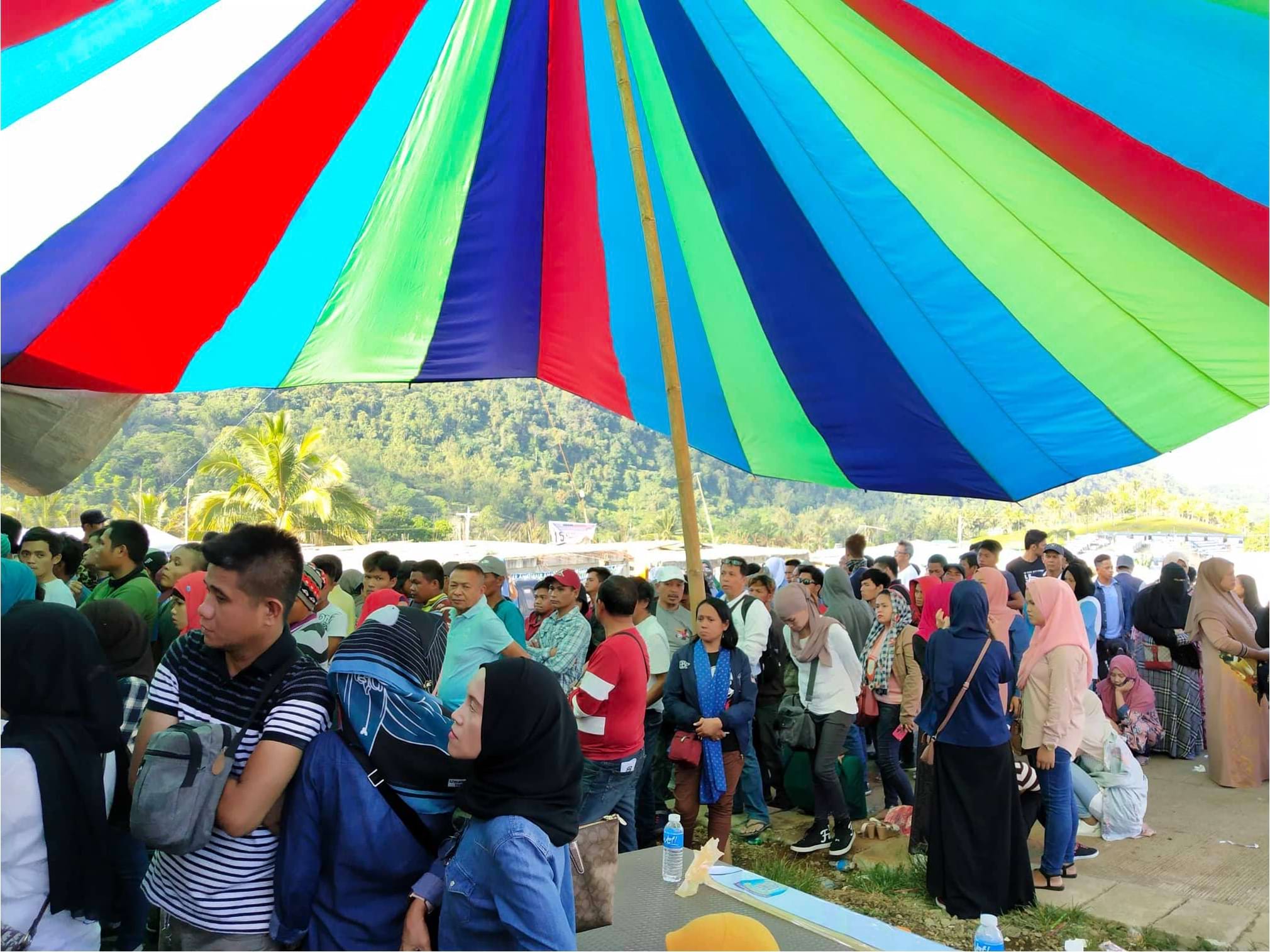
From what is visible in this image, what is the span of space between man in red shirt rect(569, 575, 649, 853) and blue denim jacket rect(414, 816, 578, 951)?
6.76ft

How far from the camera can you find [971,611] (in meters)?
4.59

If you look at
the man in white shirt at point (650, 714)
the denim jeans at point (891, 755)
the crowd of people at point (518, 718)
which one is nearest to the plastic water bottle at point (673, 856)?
the crowd of people at point (518, 718)

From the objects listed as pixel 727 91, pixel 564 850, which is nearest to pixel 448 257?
pixel 727 91

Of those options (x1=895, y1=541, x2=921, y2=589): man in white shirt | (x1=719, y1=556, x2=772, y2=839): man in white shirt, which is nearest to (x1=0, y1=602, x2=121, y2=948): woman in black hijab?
(x1=719, y1=556, x2=772, y2=839): man in white shirt

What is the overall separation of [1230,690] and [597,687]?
5.66 metres

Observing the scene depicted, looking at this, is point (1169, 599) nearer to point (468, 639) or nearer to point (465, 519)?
point (468, 639)

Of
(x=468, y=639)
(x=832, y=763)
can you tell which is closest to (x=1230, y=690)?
(x=832, y=763)

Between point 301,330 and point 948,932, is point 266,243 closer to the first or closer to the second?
point 301,330

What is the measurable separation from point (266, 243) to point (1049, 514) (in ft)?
277

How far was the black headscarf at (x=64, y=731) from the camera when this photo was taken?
2.30 meters

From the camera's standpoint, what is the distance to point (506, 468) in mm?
62250

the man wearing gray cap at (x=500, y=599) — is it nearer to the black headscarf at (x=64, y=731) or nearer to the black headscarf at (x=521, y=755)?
the black headscarf at (x=64, y=731)

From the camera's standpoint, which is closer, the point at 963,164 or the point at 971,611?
the point at 963,164

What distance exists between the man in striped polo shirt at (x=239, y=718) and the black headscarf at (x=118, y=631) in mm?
1420
